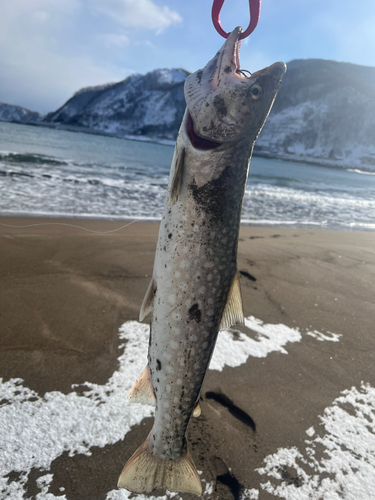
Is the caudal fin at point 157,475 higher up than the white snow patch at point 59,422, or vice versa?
the caudal fin at point 157,475

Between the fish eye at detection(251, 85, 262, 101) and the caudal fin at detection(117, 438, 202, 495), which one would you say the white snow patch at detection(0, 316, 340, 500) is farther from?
the fish eye at detection(251, 85, 262, 101)

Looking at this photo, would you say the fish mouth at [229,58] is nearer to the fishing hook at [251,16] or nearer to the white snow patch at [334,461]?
the fishing hook at [251,16]

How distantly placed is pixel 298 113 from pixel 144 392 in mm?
161545

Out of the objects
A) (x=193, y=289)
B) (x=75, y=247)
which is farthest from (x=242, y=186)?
(x=75, y=247)

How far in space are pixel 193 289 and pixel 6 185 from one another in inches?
489

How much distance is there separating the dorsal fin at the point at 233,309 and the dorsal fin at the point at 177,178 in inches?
27.0

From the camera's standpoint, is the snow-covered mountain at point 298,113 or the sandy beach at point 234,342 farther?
the snow-covered mountain at point 298,113

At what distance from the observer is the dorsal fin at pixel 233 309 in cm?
206

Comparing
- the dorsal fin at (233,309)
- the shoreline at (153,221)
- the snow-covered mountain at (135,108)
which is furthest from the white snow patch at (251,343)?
the snow-covered mountain at (135,108)

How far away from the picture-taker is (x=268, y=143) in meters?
136

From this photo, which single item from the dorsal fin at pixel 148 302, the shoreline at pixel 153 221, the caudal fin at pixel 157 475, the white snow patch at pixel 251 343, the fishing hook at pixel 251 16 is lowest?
the white snow patch at pixel 251 343

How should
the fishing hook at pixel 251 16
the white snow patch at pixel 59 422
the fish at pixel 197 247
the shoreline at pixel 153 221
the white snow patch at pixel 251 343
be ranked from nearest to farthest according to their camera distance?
the fishing hook at pixel 251 16
the fish at pixel 197 247
the white snow patch at pixel 59 422
the white snow patch at pixel 251 343
the shoreline at pixel 153 221

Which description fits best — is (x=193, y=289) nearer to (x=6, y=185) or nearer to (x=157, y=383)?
(x=157, y=383)

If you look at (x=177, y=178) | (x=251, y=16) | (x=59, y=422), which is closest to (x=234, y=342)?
(x=59, y=422)
